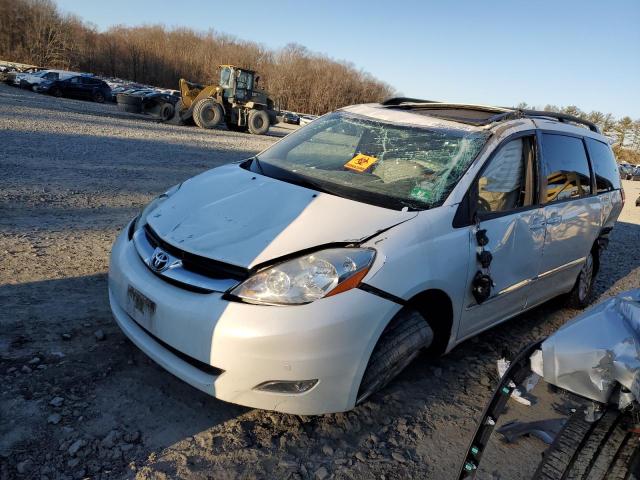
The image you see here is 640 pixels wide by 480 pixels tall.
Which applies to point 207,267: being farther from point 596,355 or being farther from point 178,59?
point 178,59

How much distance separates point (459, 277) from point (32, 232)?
162 inches

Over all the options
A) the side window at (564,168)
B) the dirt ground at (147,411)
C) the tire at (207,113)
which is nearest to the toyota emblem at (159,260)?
the dirt ground at (147,411)

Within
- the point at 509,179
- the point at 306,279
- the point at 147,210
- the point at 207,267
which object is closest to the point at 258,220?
the point at 207,267

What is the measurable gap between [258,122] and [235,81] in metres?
2.19

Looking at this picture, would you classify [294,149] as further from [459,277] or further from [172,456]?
[172,456]

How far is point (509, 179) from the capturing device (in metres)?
3.31

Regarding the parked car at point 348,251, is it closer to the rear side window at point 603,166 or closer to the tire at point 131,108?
the rear side window at point 603,166

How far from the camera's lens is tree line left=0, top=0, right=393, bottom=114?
57.4 meters

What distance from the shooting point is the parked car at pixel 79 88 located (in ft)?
93.2

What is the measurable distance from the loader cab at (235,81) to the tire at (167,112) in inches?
99.1

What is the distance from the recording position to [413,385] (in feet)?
9.80

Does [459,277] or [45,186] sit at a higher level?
[459,277]

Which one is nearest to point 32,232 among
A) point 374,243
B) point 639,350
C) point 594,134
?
point 374,243

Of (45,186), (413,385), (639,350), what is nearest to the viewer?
(639,350)
